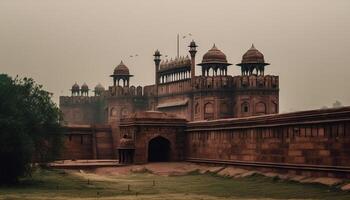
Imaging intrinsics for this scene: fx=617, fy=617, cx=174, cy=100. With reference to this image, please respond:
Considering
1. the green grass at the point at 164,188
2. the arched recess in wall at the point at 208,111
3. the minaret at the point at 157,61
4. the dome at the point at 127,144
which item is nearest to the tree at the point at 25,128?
the green grass at the point at 164,188

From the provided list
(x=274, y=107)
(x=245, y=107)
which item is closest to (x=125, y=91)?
(x=245, y=107)

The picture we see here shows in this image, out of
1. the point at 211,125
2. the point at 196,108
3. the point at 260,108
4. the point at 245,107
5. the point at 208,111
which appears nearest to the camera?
the point at 211,125

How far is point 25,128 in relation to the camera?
27.6m

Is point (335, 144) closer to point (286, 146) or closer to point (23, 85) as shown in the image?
point (286, 146)

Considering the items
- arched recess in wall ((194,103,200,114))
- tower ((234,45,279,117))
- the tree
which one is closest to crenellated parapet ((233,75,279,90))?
tower ((234,45,279,117))

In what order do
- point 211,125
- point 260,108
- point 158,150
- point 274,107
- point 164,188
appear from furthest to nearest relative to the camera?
point 274,107, point 260,108, point 158,150, point 211,125, point 164,188

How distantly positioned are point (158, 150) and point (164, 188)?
1684 centimetres

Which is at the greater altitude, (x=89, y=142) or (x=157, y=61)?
(x=157, y=61)

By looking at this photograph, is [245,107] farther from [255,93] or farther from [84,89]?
[84,89]

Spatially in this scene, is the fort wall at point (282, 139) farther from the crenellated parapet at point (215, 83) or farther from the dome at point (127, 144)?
the crenellated parapet at point (215, 83)

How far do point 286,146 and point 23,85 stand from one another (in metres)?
12.7

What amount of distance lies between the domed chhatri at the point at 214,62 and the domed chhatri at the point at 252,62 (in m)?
1.58

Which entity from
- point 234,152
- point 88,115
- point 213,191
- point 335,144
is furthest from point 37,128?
point 88,115

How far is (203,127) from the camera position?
38125 mm
